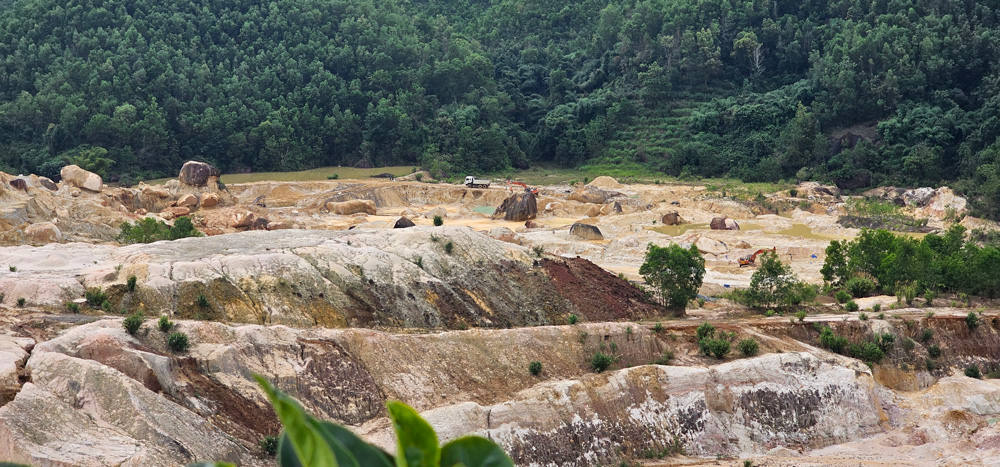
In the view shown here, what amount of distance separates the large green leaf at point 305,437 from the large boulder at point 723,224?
5467 centimetres

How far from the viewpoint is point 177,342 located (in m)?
21.1

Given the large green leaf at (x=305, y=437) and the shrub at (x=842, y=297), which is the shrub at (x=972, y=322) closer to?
the shrub at (x=842, y=297)

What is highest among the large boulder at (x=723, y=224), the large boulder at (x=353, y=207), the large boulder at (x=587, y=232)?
the large boulder at (x=723, y=224)

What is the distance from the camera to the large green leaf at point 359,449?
12.0ft

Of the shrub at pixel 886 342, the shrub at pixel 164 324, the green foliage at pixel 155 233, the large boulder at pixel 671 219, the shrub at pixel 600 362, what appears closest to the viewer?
the shrub at pixel 164 324

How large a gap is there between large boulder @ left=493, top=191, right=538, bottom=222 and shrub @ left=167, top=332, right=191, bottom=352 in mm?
42467

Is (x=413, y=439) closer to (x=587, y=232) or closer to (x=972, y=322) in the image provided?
(x=972, y=322)

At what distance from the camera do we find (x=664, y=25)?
99.8m

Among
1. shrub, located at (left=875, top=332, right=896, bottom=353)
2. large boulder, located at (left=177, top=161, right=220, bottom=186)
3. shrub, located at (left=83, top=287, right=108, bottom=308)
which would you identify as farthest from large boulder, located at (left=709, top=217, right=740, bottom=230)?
shrub, located at (left=83, top=287, right=108, bottom=308)

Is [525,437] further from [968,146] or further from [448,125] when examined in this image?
[448,125]

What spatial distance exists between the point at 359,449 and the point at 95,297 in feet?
79.5

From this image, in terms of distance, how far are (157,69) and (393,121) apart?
23416 mm

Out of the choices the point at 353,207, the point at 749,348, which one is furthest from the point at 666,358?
the point at 353,207

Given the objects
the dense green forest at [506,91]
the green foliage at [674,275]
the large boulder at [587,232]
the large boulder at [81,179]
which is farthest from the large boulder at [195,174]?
the green foliage at [674,275]
